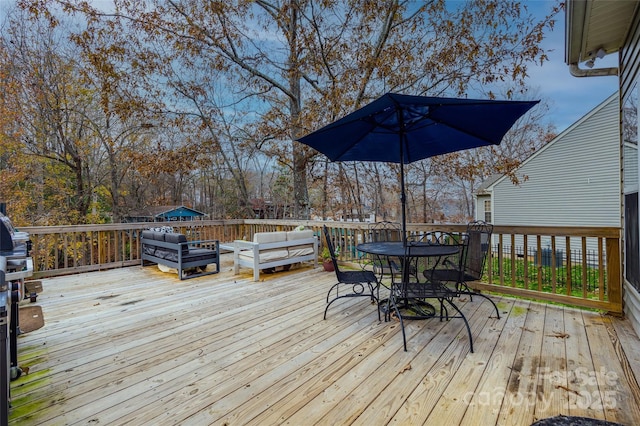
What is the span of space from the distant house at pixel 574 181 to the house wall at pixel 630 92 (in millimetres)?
6481

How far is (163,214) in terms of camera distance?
13.6m

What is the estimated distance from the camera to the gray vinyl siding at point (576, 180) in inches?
381

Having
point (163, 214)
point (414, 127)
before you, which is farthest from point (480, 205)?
point (163, 214)

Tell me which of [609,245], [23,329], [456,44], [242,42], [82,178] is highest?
[242,42]

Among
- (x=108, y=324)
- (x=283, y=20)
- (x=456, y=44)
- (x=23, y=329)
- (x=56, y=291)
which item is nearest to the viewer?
(x=23, y=329)

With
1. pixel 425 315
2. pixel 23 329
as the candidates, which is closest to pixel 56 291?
pixel 23 329

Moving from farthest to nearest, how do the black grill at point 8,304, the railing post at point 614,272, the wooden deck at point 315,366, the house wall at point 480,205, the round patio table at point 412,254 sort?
1. the house wall at point 480,205
2. the railing post at point 614,272
3. the round patio table at point 412,254
4. the wooden deck at point 315,366
5. the black grill at point 8,304

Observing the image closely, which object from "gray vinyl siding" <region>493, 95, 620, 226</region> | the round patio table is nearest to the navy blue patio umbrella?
the round patio table

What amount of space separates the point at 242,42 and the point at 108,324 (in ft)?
24.0

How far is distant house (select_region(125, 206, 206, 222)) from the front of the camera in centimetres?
1280

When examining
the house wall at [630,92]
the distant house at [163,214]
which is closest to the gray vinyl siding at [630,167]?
the house wall at [630,92]

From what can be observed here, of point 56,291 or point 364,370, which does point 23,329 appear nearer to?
point 56,291

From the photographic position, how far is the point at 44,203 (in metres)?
9.88

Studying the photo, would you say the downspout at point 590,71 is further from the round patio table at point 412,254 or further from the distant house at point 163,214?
the distant house at point 163,214
